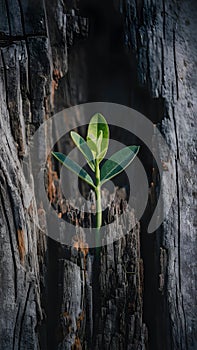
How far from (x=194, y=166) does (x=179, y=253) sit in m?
0.32

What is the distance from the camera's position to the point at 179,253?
172 cm

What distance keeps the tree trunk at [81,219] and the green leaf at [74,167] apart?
0.09m

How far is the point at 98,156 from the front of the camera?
1703 millimetres

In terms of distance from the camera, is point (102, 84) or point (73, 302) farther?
point (102, 84)

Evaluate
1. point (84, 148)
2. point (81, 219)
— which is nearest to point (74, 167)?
point (84, 148)

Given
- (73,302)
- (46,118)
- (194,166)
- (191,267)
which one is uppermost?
(46,118)

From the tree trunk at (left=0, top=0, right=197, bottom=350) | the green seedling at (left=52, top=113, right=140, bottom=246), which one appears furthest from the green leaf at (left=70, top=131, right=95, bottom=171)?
the tree trunk at (left=0, top=0, right=197, bottom=350)

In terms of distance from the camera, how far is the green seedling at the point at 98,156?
1.70 metres

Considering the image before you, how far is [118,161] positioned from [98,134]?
0.12 m

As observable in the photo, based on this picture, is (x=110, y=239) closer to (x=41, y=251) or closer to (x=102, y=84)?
(x=41, y=251)

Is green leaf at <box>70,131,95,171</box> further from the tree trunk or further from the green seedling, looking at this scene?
the tree trunk

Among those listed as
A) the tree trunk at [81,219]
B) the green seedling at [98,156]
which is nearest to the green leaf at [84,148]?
the green seedling at [98,156]

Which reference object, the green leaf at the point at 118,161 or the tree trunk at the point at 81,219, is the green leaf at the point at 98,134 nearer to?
the green leaf at the point at 118,161

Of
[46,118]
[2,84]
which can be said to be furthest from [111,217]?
[2,84]
